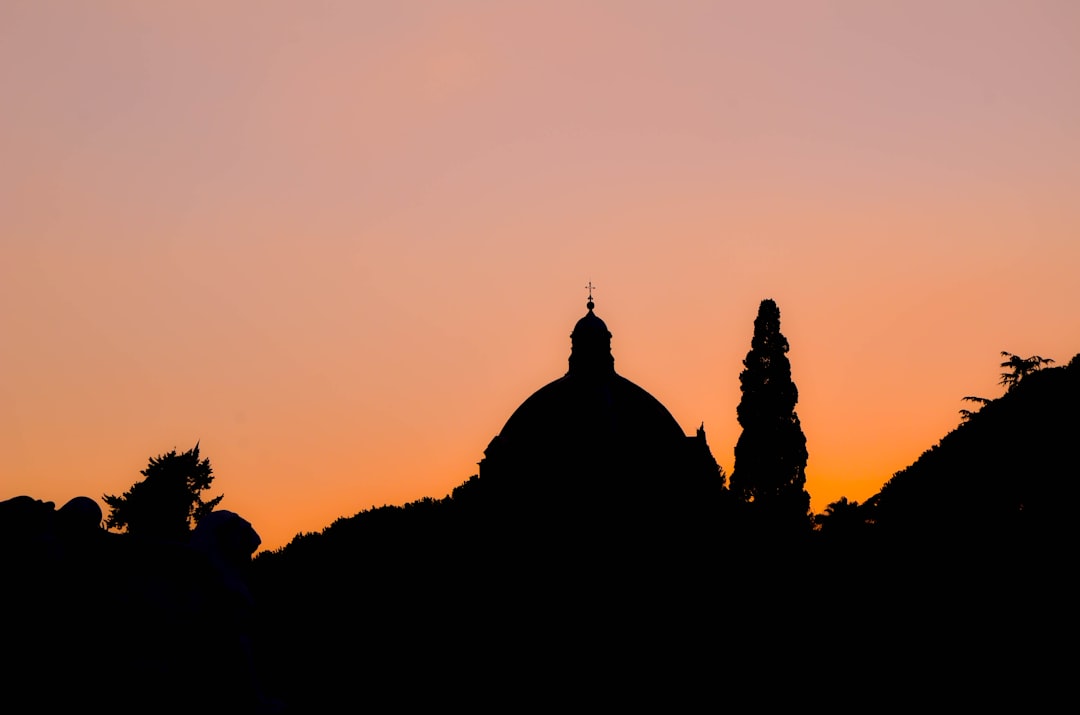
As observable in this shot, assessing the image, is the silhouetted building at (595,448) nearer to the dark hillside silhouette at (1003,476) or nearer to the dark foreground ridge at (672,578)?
the dark foreground ridge at (672,578)

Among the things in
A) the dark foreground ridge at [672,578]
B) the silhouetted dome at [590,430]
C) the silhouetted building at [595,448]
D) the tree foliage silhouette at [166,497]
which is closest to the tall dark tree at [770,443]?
the dark foreground ridge at [672,578]

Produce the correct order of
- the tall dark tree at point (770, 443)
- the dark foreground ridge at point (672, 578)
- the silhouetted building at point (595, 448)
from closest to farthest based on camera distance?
1. the dark foreground ridge at point (672, 578)
2. the silhouetted building at point (595, 448)
3. the tall dark tree at point (770, 443)

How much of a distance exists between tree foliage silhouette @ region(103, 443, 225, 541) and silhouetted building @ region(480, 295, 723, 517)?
544 inches

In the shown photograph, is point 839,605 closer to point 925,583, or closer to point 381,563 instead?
point 925,583

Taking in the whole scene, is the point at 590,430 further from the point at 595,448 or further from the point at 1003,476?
the point at 1003,476

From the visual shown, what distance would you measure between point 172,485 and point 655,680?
2595cm

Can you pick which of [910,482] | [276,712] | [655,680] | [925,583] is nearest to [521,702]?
[655,680]

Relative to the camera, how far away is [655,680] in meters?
34.1

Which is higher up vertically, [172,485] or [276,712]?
[172,485]

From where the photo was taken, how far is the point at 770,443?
49.2 metres

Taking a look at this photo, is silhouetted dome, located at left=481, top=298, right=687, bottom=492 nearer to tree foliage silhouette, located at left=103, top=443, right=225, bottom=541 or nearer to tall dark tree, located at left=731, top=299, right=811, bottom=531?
tall dark tree, located at left=731, top=299, right=811, bottom=531

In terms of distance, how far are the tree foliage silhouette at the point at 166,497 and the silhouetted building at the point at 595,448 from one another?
45.4 feet

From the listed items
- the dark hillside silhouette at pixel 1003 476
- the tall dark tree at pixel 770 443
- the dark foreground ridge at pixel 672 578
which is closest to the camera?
the dark foreground ridge at pixel 672 578

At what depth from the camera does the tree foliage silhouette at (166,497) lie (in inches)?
1881
